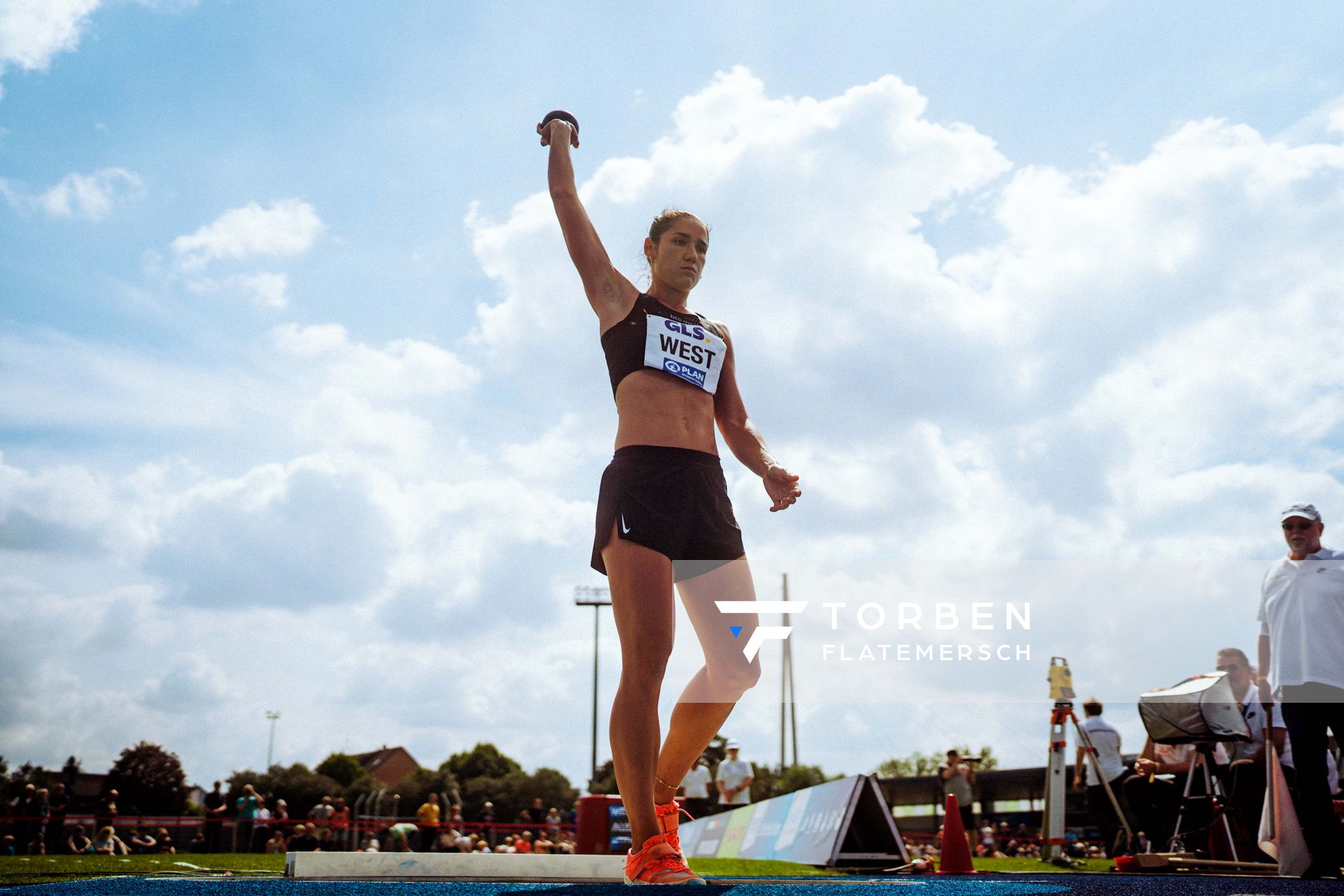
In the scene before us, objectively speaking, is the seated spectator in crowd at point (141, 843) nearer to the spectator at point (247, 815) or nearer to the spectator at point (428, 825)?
the spectator at point (247, 815)

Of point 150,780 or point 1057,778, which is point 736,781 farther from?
point 150,780

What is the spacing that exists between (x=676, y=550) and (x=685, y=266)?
1.03 m

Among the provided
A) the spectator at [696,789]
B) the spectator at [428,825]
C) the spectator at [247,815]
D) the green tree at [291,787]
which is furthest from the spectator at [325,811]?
the green tree at [291,787]

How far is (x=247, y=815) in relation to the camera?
17.8 m

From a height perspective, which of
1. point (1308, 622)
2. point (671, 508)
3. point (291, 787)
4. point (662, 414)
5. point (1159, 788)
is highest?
point (662, 414)

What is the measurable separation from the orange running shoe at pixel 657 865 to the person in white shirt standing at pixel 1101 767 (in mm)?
6854

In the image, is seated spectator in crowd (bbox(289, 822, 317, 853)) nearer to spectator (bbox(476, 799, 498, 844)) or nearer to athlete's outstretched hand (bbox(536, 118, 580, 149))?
spectator (bbox(476, 799, 498, 844))

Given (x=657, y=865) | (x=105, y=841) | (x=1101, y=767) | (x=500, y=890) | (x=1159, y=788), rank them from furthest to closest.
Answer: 1. (x=105, y=841)
2. (x=1101, y=767)
3. (x=1159, y=788)
4. (x=657, y=865)
5. (x=500, y=890)

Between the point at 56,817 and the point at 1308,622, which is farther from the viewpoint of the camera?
the point at 56,817

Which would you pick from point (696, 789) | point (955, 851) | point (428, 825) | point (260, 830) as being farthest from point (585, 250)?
point (260, 830)

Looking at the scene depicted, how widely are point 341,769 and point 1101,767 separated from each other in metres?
70.2

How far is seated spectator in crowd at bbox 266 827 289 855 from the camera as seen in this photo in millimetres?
16914

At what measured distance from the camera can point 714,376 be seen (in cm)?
345

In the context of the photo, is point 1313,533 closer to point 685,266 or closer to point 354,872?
point 685,266
